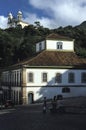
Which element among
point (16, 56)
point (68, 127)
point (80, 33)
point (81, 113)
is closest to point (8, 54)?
point (16, 56)

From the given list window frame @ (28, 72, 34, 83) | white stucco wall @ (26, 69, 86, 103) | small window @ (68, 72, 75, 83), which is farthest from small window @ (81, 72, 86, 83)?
window frame @ (28, 72, 34, 83)

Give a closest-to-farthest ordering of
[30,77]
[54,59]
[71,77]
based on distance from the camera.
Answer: [30,77] < [71,77] < [54,59]

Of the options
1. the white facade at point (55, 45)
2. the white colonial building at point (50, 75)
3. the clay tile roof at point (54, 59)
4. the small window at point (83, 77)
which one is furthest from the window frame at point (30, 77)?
the white facade at point (55, 45)

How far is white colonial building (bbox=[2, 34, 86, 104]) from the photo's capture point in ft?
253

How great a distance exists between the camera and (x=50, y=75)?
3100 inches

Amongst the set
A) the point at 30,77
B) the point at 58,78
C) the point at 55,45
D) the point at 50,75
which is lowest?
the point at 58,78

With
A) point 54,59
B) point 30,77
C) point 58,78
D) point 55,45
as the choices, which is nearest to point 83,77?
point 58,78

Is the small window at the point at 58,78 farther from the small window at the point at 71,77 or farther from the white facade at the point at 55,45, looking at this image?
the white facade at the point at 55,45

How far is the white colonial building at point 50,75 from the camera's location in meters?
77.1

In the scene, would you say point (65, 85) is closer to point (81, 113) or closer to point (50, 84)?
point (50, 84)

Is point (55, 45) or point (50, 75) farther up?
point (55, 45)

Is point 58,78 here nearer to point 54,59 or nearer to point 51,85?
point 51,85

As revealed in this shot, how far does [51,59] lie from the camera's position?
3199 inches

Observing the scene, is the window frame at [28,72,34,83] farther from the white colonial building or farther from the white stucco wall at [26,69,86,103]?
the white stucco wall at [26,69,86,103]
